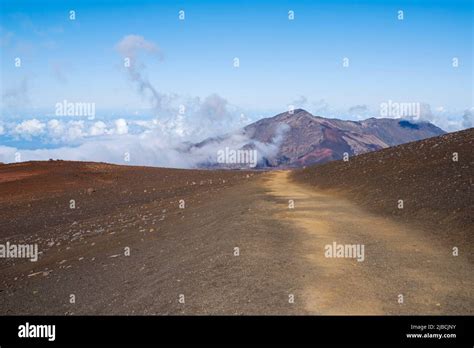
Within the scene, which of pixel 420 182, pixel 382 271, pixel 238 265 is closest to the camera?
pixel 382 271

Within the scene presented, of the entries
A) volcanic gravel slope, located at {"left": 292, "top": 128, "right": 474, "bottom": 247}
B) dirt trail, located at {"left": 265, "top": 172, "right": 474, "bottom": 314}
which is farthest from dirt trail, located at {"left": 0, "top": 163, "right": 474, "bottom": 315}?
volcanic gravel slope, located at {"left": 292, "top": 128, "right": 474, "bottom": 247}

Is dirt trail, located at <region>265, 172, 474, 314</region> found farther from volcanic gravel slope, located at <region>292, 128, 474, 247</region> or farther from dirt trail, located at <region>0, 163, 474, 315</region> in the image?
volcanic gravel slope, located at <region>292, 128, 474, 247</region>

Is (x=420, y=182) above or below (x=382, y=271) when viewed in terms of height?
above

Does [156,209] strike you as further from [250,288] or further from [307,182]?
[250,288]

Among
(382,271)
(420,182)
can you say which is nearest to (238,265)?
(382,271)

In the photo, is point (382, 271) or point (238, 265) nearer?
point (382, 271)

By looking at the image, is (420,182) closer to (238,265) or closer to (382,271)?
(382,271)

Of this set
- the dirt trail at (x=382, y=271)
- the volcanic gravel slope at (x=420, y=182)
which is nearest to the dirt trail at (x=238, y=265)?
the dirt trail at (x=382, y=271)

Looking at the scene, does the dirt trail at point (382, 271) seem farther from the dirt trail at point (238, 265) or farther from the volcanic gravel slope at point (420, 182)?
the volcanic gravel slope at point (420, 182)
